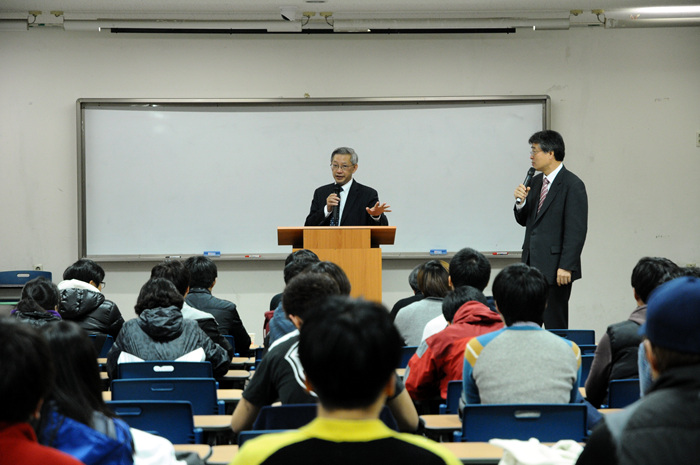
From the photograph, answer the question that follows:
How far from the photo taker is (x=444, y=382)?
324cm

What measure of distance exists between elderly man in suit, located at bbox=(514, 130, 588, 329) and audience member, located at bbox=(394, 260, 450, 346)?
1.15m

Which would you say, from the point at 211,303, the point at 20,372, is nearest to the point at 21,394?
the point at 20,372

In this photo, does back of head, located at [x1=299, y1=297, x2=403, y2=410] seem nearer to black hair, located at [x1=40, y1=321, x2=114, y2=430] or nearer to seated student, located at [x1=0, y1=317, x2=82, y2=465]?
seated student, located at [x1=0, y1=317, x2=82, y2=465]

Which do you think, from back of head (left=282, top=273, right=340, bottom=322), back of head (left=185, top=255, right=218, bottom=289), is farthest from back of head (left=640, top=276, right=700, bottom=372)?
back of head (left=185, top=255, right=218, bottom=289)

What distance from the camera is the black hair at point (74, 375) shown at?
170 centimetres

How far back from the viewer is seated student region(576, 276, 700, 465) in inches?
46.8

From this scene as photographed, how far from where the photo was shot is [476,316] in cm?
320

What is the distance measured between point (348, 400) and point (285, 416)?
41.8 inches

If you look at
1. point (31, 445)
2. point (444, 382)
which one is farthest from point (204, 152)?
point (31, 445)

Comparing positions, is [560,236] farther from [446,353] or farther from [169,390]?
[169,390]

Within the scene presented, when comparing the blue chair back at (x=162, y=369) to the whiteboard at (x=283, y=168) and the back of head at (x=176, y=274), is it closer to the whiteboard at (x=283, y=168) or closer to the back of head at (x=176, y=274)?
the back of head at (x=176, y=274)

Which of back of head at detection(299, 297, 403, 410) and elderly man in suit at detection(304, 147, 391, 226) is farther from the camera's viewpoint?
elderly man in suit at detection(304, 147, 391, 226)

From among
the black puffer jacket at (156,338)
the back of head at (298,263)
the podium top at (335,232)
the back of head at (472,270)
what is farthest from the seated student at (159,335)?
the back of head at (472,270)

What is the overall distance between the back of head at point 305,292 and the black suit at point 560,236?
2.94m
